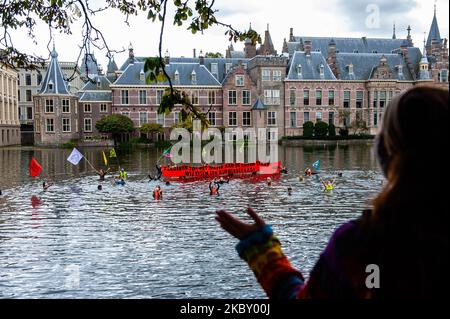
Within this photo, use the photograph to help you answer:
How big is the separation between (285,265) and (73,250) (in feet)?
42.8

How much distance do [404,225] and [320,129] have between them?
7113cm

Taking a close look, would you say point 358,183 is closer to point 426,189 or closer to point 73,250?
point 73,250

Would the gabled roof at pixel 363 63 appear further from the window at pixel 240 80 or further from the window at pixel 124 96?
the window at pixel 124 96

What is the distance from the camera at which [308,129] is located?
7219 centimetres

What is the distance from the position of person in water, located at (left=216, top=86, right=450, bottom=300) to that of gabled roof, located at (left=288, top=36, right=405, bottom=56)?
79874 mm

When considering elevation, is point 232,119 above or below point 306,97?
below

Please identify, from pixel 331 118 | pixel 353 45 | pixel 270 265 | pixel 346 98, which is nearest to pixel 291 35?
pixel 353 45

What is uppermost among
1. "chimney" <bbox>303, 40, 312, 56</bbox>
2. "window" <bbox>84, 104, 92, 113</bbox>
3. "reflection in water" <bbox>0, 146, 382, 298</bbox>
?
"chimney" <bbox>303, 40, 312, 56</bbox>

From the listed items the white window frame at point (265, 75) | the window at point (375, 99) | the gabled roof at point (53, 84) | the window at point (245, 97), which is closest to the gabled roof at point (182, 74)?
the window at point (245, 97)

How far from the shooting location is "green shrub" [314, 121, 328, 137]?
236 ft

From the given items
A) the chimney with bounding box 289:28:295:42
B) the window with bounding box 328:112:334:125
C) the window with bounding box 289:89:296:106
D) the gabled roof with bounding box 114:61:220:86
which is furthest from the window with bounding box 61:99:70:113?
the window with bounding box 328:112:334:125

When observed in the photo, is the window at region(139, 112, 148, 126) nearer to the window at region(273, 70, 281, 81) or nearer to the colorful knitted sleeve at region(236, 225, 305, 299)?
the window at region(273, 70, 281, 81)
